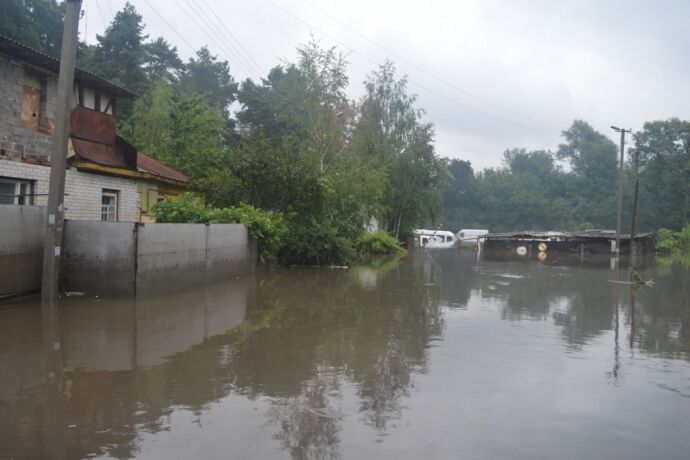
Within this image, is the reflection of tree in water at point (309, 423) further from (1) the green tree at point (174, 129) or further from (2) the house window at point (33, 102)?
(1) the green tree at point (174, 129)

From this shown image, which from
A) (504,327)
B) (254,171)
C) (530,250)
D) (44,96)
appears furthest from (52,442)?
(530,250)

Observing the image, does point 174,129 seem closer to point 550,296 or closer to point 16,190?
point 16,190

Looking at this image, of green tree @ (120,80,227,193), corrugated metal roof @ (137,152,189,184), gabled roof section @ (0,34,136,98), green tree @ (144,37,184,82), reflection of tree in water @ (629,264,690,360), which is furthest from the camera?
green tree @ (144,37,184,82)

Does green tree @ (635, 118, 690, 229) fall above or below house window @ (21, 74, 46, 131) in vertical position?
above

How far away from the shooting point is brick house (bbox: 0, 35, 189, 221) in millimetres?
16009

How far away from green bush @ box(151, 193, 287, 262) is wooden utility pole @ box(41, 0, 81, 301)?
5855 mm

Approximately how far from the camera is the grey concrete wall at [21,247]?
11.7 m

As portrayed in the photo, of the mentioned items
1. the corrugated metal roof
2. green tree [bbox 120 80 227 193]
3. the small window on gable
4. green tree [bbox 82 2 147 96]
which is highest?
green tree [bbox 82 2 147 96]

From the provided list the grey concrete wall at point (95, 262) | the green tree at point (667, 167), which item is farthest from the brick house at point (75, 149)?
the green tree at point (667, 167)

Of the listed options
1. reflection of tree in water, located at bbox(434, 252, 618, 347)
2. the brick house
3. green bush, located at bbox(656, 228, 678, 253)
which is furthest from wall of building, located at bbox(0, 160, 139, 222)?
green bush, located at bbox(656, 228, 678, 253)

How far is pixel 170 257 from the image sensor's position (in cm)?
1448

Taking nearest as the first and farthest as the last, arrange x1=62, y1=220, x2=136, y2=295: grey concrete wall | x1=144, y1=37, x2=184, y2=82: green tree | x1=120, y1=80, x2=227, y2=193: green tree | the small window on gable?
x1=62, y1=220, x2=136, y2=295: grey concrete wall < the small window on gable < x1=120, y1=80, x2=227, y2=193: green tree < x1=144, y1=37, x2=184, y2=82: green tree

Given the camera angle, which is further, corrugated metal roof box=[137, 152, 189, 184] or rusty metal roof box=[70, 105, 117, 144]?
corrugated metal roof box=[137, 152, 189, 184]

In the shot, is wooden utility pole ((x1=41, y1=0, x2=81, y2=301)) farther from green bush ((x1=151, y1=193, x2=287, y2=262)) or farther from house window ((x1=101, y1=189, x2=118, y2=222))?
house window ((x1=101, y1=189, x2=118, y2=222))
